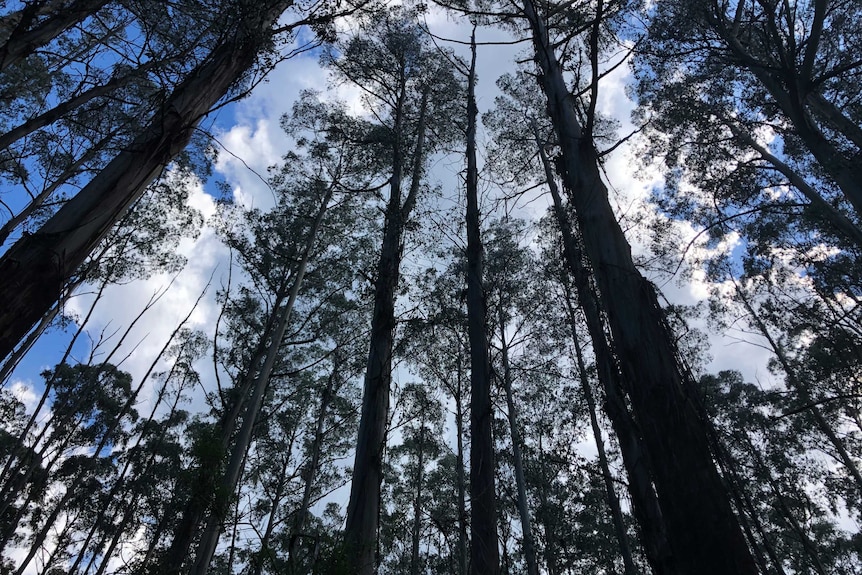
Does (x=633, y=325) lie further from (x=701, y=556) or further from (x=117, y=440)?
(x=117, y=440)

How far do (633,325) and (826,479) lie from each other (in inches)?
716

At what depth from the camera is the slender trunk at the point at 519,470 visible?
29.7 feet

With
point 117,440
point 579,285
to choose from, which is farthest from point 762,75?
point 117,440

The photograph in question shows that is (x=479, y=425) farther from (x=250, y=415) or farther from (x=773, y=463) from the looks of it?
(x=773, y=463)

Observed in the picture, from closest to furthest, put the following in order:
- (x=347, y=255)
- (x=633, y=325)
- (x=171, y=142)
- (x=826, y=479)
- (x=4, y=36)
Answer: (x=633, y=325), (x=171, y=142), (x=4, y=36), (x=347, y=255), (x=826, y=479)

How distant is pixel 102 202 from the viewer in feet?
7.09

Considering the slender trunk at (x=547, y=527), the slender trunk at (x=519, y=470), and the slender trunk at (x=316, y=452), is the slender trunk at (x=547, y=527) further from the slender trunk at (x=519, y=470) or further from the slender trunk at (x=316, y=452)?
the slender trunk at (x=316, y=452)

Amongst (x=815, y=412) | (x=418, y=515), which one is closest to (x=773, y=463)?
(x=815, y=412)

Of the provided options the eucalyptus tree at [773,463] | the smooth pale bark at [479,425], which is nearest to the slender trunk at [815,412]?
the eucalyptus tree at [773,463]

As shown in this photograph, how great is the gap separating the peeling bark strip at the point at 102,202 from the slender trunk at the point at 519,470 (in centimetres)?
866

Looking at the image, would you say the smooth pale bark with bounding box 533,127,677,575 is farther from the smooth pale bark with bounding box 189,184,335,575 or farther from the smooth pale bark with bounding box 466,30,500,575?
the smooth pale bark with bounding box 189,184,335,575

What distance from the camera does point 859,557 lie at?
1778 cm

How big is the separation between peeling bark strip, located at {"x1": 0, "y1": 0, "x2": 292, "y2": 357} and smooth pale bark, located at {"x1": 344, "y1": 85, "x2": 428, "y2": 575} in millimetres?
1970

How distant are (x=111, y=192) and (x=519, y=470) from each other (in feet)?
34.1
